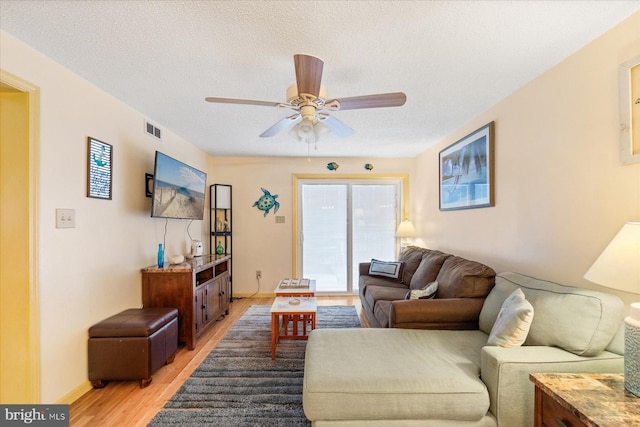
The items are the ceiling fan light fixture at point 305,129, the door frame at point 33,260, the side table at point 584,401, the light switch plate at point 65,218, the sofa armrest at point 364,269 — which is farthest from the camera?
the sofa armrest at point 364,269

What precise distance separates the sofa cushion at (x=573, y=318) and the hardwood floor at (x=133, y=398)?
2.44 metres

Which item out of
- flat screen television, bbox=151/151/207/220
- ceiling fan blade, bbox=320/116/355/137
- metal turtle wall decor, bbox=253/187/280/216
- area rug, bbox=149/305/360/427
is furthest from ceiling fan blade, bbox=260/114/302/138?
metal turtle wall decor, bbox=253/187/280/216

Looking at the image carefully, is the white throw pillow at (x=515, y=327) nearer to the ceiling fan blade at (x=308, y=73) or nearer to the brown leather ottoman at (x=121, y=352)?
the ceiling fan blade at (x=308, y=73)

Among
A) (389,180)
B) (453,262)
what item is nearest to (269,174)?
(389,180)

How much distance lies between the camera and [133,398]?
195 centimetres

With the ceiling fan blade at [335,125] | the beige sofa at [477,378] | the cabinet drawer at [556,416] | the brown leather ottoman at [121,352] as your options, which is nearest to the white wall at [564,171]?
the beige sofa at [477,378]

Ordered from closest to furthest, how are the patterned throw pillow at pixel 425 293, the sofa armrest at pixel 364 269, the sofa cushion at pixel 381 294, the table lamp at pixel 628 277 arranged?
1. the table lamp at pixel 628 277
2. the patterned throw pillow at pixel 425 293
3. the sofa cushion at pixel 381 294
4. the sofa armrest at pixel 364 269

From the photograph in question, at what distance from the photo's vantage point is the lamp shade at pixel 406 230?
14.1 ft

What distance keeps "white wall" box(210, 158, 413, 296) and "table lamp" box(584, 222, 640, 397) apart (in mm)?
3557

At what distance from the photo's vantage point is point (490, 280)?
2.20m

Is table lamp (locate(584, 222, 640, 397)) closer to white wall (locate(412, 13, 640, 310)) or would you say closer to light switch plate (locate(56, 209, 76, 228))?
white wall (locate(412, 13, 640, 310))

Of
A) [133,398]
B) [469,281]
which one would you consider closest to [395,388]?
[469,281]

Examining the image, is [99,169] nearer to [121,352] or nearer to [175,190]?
[175,190]

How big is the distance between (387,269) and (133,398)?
2806mm
